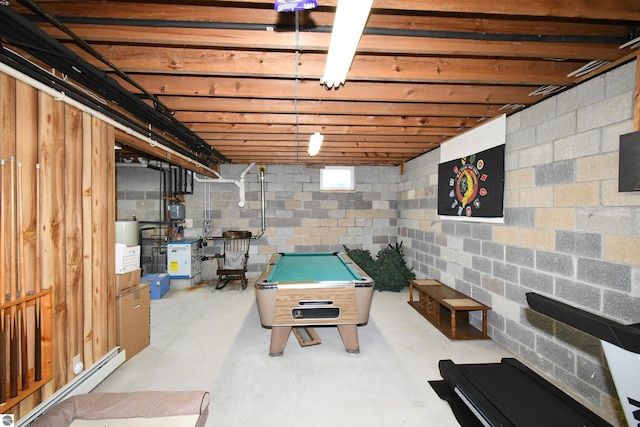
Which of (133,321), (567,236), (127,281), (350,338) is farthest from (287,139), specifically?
(567,236)

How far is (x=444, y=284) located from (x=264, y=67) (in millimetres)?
3721

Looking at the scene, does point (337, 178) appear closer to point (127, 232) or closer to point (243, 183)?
point (243, 183)

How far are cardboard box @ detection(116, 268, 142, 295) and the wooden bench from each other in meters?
3.32

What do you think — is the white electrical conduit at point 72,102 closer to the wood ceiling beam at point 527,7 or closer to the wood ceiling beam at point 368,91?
the wood ceiling beam at point 368,91

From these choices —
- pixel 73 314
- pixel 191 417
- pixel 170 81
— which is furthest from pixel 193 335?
pixel 170 81

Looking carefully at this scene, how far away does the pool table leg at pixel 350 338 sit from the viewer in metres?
2.72

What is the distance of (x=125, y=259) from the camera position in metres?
2.64

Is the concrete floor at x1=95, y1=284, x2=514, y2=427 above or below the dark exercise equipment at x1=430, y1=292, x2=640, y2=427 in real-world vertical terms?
below

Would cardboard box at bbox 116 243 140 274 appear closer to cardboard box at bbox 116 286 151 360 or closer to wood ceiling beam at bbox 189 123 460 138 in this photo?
cardboard box at bbox 116 286 151 360

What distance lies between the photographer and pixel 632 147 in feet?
5.68

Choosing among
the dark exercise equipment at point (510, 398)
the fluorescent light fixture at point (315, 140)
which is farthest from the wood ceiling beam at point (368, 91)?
the dark exercise equipment at point (510, 398)

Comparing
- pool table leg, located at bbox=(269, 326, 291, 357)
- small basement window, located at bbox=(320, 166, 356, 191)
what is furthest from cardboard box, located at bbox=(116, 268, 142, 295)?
small basement window, located at bbox=(320, 166, 356, 191)

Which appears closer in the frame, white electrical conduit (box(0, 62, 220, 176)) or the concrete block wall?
white electrical conduit (box(0, 62, 220, 176))

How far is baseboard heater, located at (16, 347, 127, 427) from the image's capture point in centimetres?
168
